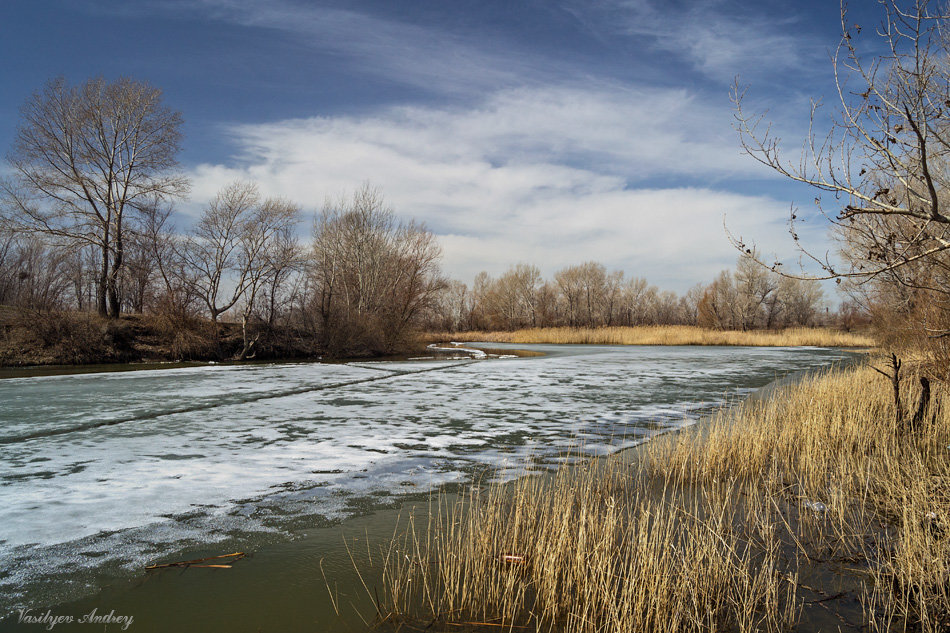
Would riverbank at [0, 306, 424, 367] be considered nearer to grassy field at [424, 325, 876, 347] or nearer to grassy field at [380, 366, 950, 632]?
grassy field at [424, 325, 876, 347]

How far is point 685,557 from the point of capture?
10.6 ft

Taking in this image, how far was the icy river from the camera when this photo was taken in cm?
374

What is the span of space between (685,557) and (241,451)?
5.26 m

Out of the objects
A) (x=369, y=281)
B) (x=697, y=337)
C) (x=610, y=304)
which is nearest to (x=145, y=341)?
(x=369, y=281)

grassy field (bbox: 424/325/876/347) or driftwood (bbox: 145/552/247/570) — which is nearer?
driftwood (bbox: 145/552/247/570)

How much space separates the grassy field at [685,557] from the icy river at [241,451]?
39.6 inches

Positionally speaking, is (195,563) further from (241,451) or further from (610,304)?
(610,304)

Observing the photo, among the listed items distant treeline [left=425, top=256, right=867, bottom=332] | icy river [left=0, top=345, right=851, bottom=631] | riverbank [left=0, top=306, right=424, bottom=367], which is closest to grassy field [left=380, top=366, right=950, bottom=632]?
icy river [left=0, top=345, right=851, bottom=631]

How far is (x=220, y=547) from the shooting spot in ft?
12.1

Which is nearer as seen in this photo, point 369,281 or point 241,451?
point 241,451

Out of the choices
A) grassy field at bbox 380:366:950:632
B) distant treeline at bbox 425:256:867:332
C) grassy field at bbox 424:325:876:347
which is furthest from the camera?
distant treeline at bbox 425:256:867:332

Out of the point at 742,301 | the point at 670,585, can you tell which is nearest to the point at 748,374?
the point at 670,585

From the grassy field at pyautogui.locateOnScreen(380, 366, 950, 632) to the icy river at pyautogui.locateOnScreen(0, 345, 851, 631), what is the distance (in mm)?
1006

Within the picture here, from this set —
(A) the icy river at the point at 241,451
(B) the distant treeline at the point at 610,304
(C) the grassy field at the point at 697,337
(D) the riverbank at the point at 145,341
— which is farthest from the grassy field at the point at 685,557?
(B) the distant treeline at the point at 610,304
